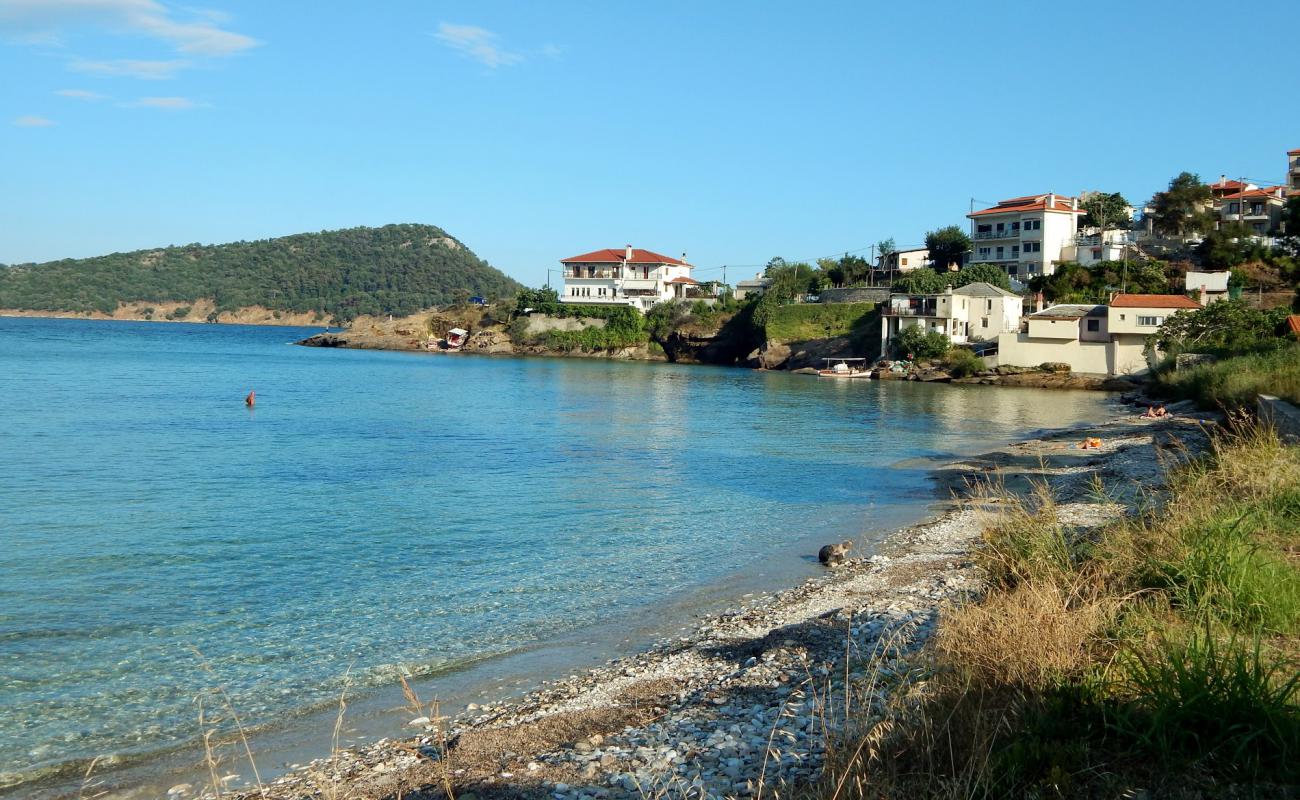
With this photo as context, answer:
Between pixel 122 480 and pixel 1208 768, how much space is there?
81.7 ft

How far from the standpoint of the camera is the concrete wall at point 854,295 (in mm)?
88125

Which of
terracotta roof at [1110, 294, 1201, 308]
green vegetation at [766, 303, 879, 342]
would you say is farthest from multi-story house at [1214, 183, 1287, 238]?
green vegetation at [766, 303, 879, 342]

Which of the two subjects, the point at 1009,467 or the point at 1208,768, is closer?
the point at 1208,768

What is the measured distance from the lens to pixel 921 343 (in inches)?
2933

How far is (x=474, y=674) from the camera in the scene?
433 inches

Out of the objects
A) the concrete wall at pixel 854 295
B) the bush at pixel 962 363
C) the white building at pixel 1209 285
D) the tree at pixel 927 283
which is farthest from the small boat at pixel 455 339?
the white building at pixel 1209 285

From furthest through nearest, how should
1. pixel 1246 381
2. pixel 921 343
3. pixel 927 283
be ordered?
pixel 927 283 → pixel 921 343 → pixel 1246 381

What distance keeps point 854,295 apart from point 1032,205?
62.2 feet

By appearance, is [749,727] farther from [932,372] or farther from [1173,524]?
[932,372]

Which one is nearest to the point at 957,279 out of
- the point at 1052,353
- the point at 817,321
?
the point at 817,321

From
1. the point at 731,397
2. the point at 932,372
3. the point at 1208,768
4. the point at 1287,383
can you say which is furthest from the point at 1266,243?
the point at 1208,768

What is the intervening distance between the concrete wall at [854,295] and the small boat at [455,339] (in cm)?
4685

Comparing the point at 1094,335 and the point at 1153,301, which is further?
the point at 1094,335

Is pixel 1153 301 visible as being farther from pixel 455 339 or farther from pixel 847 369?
pixel 455 339
